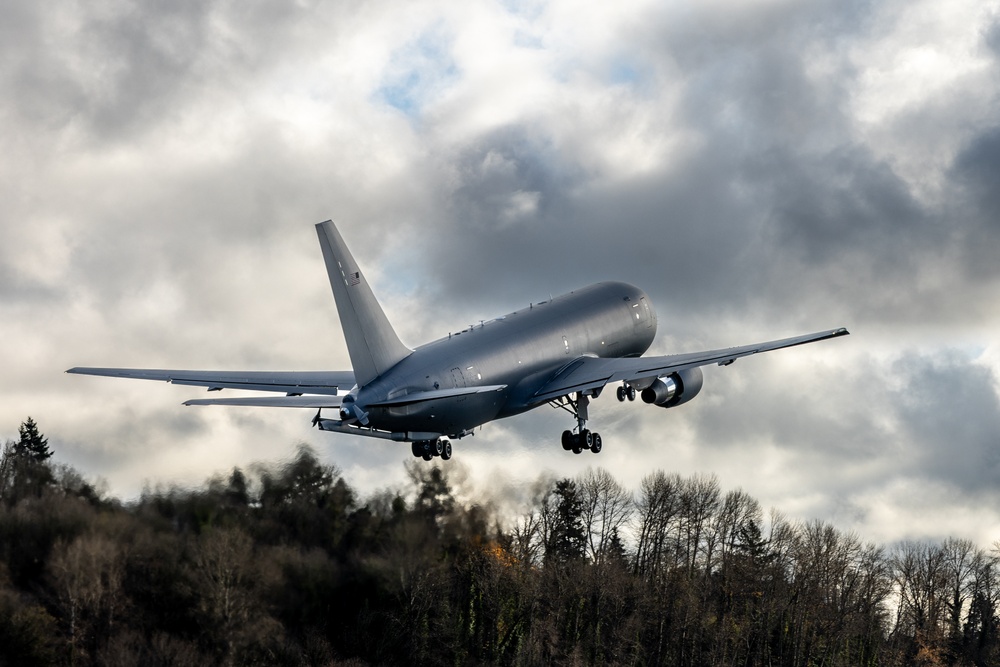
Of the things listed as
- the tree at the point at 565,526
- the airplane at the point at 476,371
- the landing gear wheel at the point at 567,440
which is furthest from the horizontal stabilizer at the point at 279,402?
the tree at the point at 565,526

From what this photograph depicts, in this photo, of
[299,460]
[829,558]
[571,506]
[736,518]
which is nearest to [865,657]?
[829,558]

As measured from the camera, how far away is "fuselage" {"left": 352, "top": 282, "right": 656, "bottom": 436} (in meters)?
55.5

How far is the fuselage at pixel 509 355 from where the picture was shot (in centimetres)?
5553

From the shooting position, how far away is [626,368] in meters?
65.9

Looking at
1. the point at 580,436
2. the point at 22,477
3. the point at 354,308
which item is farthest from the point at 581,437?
the point at 22,477

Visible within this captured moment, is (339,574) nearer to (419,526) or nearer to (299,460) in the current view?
(419,526)

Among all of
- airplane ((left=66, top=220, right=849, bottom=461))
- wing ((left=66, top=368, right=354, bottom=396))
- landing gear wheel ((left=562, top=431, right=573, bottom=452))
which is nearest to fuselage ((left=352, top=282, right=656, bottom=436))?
airplane ((left=66, top=220, right=849, bottom=461))

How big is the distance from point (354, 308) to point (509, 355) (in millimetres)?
9199

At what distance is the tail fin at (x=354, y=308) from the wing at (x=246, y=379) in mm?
12382

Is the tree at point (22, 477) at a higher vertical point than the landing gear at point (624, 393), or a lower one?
lower

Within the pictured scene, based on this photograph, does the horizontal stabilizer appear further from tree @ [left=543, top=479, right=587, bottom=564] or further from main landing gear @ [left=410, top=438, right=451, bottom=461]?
tree @ [left=543, top=479, right=587, bottom=564]

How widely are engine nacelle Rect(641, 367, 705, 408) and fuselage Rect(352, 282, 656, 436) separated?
3.13m

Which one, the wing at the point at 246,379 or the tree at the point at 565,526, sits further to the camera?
the tree at the point at 565,526

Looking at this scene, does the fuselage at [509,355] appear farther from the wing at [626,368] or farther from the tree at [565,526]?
the tree at [565,526]
